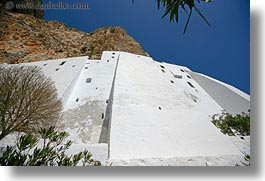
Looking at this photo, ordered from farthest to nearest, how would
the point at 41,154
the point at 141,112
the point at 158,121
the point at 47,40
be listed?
the point at 47,40 < the point at 141,112 < the point at 158,121 < the point at 41,154

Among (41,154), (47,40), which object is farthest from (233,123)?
(47,40)

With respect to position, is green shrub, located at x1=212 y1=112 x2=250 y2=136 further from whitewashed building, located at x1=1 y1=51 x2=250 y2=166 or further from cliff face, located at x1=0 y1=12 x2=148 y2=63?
cliff face, located at x1=0 y1=12 x2=148 y2=63

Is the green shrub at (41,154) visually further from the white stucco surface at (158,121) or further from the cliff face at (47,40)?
the cliff face at (47,40)

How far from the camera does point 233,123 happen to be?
4102 mm

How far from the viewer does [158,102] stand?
14.5 ft

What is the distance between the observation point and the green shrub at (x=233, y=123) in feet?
10.8

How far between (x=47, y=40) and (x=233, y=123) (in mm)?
5483

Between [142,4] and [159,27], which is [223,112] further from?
[142,4]

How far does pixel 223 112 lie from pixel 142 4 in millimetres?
3027

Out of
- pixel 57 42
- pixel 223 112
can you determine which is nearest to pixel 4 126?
pixel 223 112

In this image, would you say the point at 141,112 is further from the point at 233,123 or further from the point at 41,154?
the point at 41,154

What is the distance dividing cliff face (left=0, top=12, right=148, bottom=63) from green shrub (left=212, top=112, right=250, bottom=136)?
1.89m

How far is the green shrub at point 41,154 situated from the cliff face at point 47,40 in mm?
1815

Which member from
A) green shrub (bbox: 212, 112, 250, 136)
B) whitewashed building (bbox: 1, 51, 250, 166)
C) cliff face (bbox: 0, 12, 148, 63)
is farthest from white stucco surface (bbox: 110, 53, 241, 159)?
cliff face (bbox: 0, 12, 148, 63)
